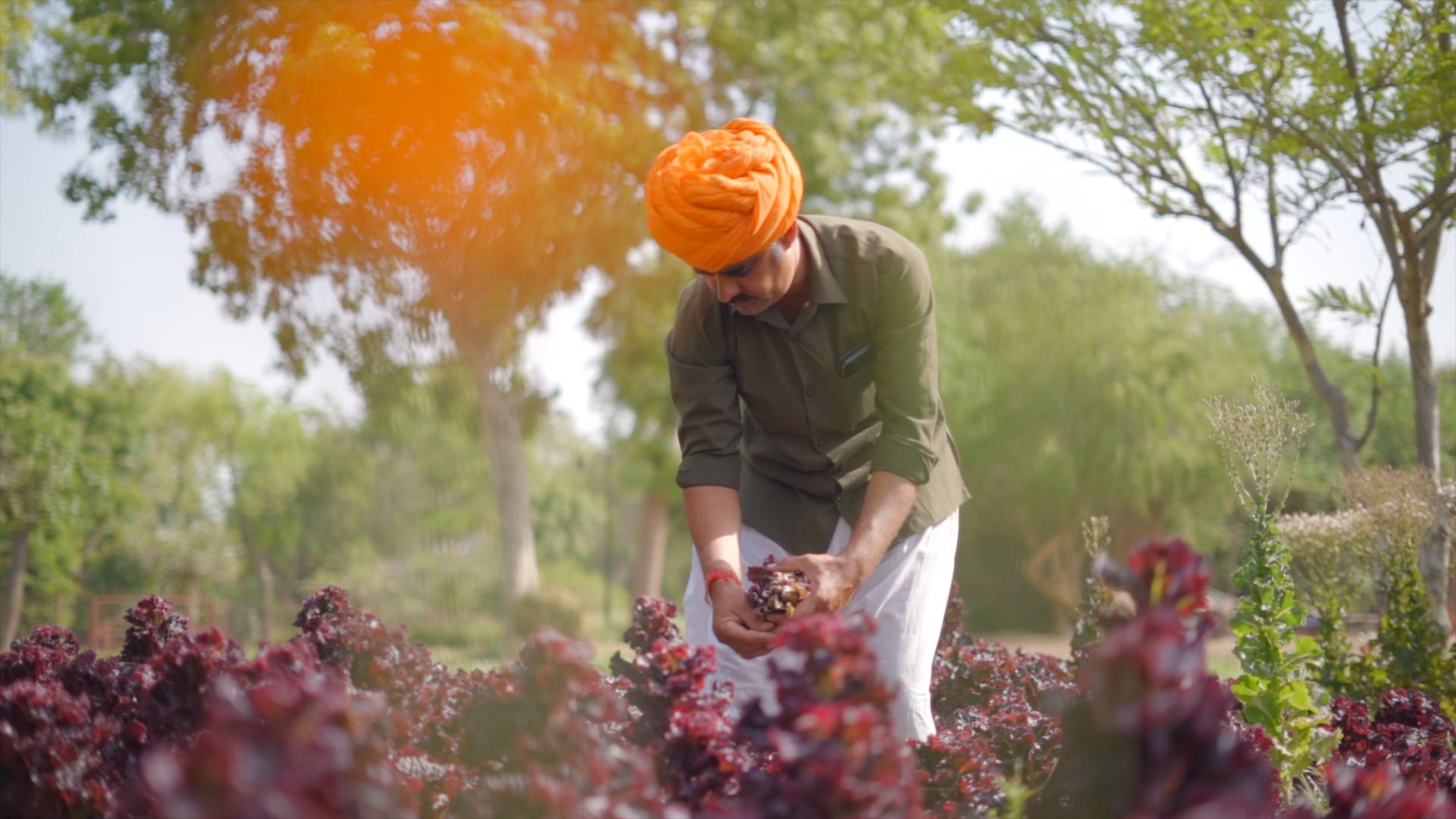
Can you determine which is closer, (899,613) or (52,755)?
(52,755)

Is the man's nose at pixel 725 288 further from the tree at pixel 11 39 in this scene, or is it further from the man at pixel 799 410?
the tree at pixel 11 39

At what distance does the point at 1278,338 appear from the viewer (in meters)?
24.4

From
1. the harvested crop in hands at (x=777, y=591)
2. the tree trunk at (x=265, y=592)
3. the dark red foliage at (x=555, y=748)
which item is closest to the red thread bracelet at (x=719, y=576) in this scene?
the harvested crop in hands at (x=777, y=591)

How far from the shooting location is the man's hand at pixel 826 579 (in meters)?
2.79

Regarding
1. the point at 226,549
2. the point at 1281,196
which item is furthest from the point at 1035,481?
the point at 226,549

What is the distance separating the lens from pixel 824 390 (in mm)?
3346

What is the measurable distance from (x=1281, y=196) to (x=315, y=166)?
10.3m

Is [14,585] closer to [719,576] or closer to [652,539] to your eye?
[652,539]

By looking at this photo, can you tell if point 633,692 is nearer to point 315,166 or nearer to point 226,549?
point 315,166

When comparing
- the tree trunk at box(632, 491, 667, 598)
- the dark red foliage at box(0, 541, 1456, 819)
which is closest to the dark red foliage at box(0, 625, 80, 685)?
the dark red foliage at box(0, 541, 1456, 819)

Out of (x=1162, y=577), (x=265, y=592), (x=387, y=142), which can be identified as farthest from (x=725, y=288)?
(x=265, y=592)

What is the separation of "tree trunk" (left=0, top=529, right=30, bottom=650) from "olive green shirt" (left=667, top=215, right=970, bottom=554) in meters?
11.8

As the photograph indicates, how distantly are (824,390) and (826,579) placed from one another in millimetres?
713

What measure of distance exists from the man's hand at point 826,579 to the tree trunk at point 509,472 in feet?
45.7
